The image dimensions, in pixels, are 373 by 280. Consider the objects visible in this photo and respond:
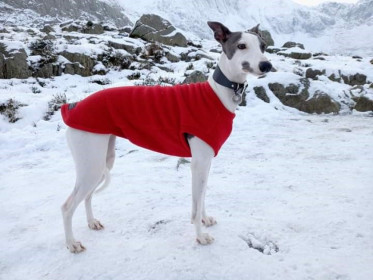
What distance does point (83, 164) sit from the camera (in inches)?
113

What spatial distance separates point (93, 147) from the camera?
113 inches

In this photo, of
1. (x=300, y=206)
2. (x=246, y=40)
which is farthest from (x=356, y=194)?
(x=246, y=40)

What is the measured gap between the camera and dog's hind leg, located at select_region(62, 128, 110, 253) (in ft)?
9.39

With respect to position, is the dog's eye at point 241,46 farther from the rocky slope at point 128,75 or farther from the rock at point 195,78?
the rock at point 195,78

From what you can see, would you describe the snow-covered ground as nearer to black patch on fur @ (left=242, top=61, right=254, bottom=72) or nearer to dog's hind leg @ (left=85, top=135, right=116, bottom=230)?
dog's hind leg @ (left=85, top=135, right=116, bottom=230)

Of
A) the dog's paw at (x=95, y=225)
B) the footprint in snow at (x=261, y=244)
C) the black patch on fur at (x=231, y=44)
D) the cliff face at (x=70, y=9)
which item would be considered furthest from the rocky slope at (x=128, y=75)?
the cliff face at (x=70, y=9)

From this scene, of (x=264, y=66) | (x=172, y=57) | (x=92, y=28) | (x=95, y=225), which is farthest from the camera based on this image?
(x=92, y=28)

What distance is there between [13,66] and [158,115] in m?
10.1

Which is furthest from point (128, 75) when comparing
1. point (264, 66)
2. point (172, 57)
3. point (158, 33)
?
point (158, 33)

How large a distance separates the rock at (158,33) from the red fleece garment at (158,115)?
19398 mm

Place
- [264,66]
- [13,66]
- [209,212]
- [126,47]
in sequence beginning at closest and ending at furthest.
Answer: [264,66] < [209,212] < [13,66] < [126,47]

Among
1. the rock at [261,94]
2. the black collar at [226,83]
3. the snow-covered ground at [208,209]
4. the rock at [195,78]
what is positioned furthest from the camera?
the rock at [195,78]

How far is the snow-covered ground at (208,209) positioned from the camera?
104 inches

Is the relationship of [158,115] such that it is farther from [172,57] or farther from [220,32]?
[172,57]
